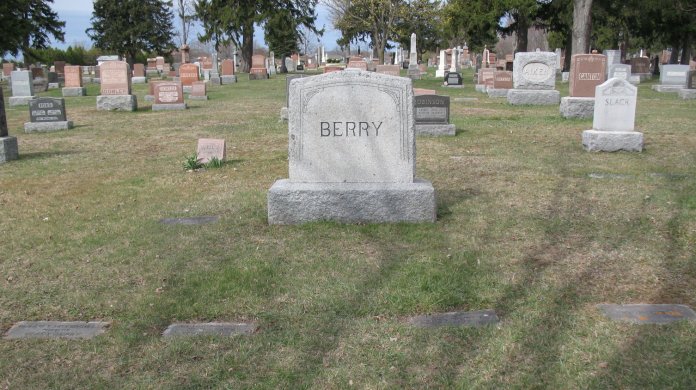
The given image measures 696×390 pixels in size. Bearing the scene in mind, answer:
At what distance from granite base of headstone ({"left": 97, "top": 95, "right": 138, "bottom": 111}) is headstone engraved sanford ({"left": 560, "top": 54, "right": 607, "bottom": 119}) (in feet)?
40.1

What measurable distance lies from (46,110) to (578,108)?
12.4 m

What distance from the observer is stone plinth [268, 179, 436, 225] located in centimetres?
585

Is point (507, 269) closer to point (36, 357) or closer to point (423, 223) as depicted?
point (423, 223)

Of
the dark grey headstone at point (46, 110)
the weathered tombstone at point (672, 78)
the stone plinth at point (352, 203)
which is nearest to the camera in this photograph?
the stone plinth at point (352, 203)

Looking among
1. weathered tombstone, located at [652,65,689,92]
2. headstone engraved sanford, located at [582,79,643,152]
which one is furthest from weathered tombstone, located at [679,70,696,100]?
headstone engraved sanford, located at [582,79,643,152]

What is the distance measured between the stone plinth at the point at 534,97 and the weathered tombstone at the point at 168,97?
10.1 metres

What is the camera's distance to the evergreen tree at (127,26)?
52.6 metres

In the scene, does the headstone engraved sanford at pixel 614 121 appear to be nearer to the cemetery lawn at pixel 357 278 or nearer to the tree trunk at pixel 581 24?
the cemetery lawn at pixel 357 278

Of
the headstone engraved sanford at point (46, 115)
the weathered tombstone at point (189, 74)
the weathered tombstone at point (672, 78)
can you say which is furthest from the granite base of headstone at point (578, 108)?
the weathered tombstone at point (189, 74)


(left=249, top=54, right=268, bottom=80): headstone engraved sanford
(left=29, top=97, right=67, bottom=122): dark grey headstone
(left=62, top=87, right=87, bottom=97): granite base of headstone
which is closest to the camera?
(left=29, top=97, right=67, bottom=122): dark grey headstone

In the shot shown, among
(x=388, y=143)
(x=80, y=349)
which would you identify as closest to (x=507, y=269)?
(x=388, y=143)

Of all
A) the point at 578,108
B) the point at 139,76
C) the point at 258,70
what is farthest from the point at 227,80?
the point at 578,108

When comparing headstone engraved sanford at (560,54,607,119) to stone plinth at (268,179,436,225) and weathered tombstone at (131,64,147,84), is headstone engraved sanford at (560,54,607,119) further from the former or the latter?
weathered tombstone at (131,64,147,84)

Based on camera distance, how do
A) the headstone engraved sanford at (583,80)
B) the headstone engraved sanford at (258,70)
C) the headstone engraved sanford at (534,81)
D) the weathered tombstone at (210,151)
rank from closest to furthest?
the weathered tombstone at (210,151), the headstone engraved sanford at (583,80), the headstone engraved sanford at (534,81), the headstone engraved sanford at (258,70)
